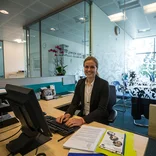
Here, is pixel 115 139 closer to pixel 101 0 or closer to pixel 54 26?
pixel 101 0

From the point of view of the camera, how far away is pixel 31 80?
2.31m

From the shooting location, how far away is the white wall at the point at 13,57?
3.13 metres

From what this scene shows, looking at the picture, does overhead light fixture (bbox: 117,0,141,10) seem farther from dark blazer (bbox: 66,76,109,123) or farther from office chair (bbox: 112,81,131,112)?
dark blazer (bbox: 66,76,109,123)

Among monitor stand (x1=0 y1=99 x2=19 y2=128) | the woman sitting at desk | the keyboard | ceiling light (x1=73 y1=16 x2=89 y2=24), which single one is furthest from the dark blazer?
ceiling light (x1=73 y1=16 x2=89 y2=24)

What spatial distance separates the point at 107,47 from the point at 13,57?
2561 millimetres

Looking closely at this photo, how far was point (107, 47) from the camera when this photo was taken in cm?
368

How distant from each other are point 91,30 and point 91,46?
0.39 m

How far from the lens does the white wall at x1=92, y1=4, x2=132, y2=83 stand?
11.0 ft

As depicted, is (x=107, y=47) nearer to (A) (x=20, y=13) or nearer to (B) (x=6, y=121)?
(A) (x=20, y=13)

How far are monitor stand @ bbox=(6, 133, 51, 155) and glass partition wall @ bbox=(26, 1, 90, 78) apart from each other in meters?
2.78

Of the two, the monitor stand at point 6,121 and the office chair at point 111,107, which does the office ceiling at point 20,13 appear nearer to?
the office chair at point 111,107

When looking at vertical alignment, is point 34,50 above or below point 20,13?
below

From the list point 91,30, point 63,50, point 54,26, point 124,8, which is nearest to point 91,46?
point 91,30

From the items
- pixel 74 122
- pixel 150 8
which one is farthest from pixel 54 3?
pixel 74 122
